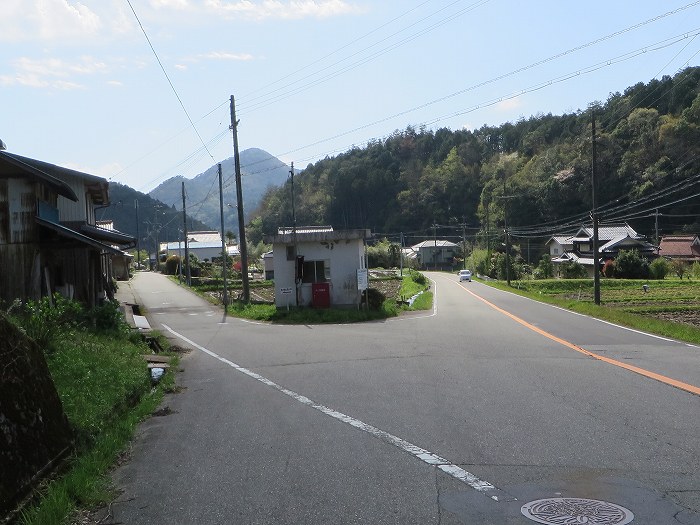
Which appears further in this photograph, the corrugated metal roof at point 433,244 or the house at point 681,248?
the corrugated metal roof at point 433,244

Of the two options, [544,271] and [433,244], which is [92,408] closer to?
[544,271]

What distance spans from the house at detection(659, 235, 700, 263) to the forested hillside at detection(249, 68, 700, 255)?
2.53 metres

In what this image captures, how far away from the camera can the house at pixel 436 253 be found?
11300cm

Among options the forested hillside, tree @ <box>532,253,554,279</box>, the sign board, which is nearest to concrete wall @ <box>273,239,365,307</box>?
the sign board

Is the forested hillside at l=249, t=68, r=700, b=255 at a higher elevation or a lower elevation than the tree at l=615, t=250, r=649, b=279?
higher

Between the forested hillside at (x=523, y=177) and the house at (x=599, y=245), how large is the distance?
2301 mm

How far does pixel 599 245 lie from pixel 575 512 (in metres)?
78.2

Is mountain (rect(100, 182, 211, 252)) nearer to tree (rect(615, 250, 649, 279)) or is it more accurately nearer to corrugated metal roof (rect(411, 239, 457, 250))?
corrugated metal roof (rect(411, 239, 457, 250))

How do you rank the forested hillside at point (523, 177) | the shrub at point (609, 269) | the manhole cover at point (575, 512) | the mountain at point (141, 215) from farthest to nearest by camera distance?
the mountain at point (141, 215), the forested hillside at point (523, 177), the shrub at point (609, 269), the manhole cover at point (575, 512)

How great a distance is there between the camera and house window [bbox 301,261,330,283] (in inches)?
1330

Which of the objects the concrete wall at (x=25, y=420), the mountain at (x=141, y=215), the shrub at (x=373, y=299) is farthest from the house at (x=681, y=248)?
the concrete wall at (x=25, y=420)

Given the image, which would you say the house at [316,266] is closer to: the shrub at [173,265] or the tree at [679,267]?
the shrub at [173,265]

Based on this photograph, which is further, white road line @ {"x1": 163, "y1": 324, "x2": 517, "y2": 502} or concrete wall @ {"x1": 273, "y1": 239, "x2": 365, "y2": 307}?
concrete wall @ {"x1": 273, "y1": 239, "x2": 365, "y2": 307}

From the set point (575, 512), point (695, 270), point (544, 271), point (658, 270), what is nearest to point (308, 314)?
point (575, 512)
